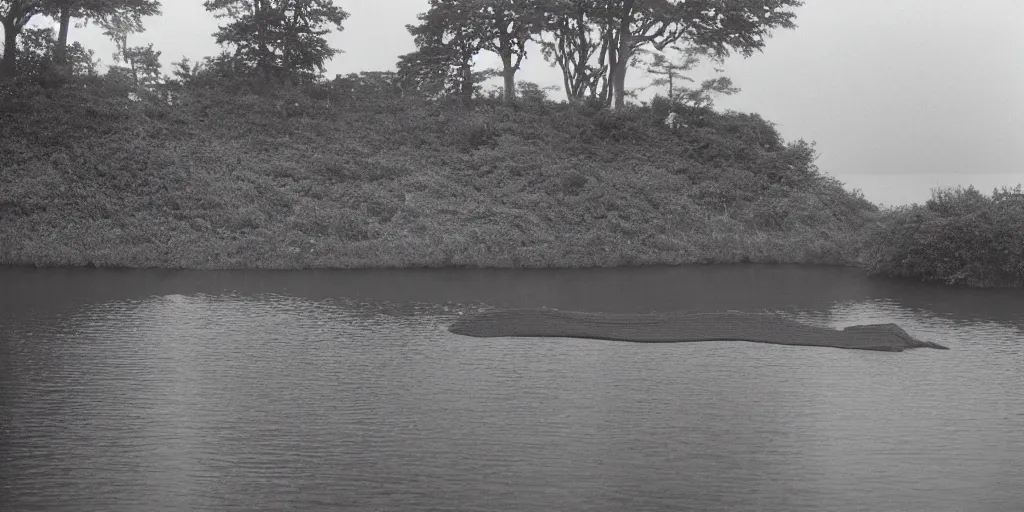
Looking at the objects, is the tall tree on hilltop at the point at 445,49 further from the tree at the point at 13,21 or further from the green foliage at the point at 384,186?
the tree at the point at 13,21

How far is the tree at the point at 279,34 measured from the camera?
2597 centimetres

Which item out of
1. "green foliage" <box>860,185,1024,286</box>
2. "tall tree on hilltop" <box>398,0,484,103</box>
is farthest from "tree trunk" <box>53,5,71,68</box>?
"green foliage" <box>860,185,1024,286</box>

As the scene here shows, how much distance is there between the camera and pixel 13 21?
25.0 metres

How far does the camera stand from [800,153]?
24.3 m

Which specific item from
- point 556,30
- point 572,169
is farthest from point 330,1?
point 572,169

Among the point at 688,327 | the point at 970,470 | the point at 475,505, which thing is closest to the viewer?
the point at 475,505

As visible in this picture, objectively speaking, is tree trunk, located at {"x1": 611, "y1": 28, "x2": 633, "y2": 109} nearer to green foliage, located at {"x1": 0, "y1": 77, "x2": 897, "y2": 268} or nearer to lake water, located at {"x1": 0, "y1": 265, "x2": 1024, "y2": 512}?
green foliage, located at {"x1": 0, "y1": 77, "x2": 897, "y2": 268}

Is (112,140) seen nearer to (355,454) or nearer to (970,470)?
(355,454)

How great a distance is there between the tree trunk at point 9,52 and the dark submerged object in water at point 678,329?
19522mm

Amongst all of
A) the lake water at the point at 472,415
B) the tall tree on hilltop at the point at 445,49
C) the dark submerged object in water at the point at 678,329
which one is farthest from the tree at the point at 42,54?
the dark submerged object in water at the point at 678,329

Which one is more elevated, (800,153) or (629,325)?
(800,153)

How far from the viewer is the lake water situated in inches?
203

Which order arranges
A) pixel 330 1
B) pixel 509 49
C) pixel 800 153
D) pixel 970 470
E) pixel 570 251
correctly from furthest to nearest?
pixel 509 49
pixel 330 1
pixel 800 153
pixel 570 251
pixel 970 470

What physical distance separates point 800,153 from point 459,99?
34.7ft
